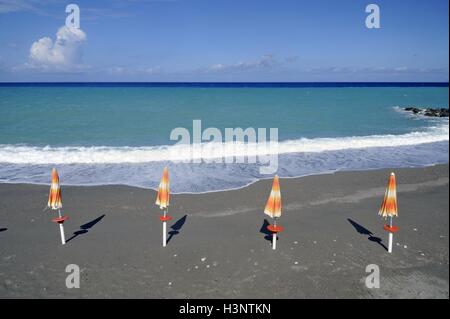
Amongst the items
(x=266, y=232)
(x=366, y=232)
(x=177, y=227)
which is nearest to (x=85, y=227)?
(x=177, y=227)

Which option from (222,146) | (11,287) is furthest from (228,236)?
(222,146)

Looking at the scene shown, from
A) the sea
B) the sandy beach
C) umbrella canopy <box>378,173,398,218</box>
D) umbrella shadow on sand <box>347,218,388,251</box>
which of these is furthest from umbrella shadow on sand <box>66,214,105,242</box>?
umbrella canopy <box>378,173,398,218</box>

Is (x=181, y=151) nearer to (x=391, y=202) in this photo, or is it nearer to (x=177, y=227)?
(x=177, y=227)

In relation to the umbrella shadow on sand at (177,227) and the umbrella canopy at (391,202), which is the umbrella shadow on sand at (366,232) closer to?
the umbrella canopy at (391,202)

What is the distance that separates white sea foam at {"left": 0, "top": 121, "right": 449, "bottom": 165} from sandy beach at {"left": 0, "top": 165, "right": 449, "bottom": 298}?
5679 millimetres

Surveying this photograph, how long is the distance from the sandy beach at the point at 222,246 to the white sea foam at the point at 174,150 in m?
5.68

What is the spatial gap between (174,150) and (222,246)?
13211mm

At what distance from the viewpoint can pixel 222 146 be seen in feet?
74.8

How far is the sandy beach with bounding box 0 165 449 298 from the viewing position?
288 inches

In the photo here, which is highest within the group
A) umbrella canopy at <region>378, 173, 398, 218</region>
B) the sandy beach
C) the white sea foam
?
the white sea foam

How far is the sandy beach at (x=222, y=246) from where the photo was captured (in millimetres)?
7320

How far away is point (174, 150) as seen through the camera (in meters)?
21.5

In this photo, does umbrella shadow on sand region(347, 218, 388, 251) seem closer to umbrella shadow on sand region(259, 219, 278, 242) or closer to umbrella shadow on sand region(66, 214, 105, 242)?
umbrella shadow on sand region(259, 219, 278, 242)
